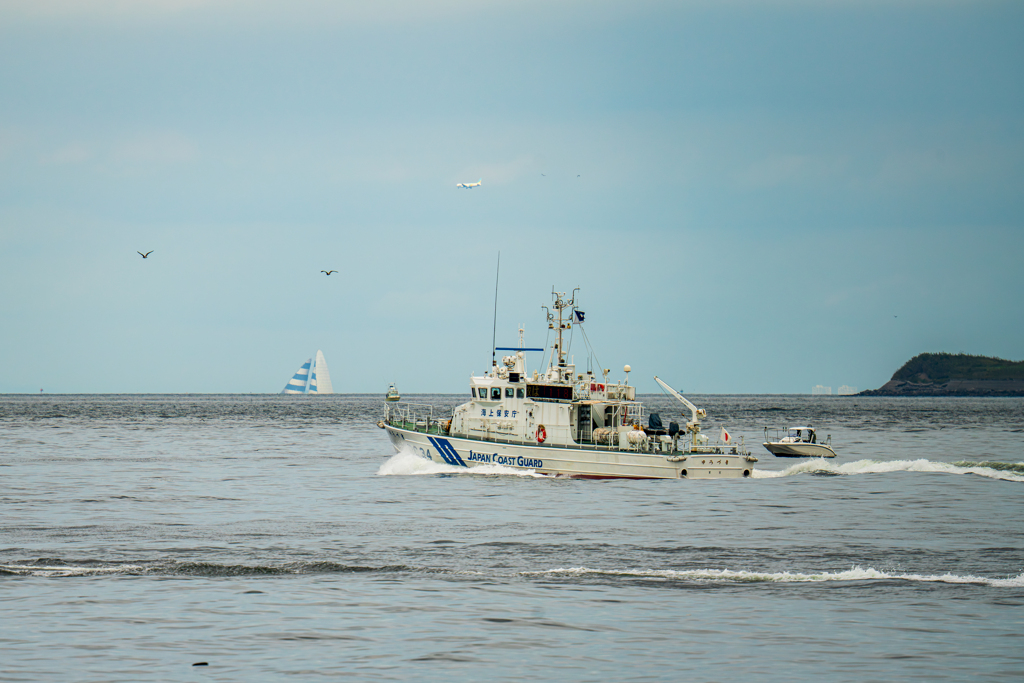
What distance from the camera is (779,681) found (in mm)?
13719

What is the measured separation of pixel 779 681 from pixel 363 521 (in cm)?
1849

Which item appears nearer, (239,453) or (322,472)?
(322,472)

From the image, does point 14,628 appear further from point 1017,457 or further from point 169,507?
point 1017,457

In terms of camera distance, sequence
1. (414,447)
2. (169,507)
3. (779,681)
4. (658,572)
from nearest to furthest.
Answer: (779,681)
(658,572)
(169,507)
(414,447)

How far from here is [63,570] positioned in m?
21.2

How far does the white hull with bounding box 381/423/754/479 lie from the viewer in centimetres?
4197

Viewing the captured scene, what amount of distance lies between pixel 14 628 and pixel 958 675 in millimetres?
15873

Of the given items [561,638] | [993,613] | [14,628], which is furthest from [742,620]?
[14,628]

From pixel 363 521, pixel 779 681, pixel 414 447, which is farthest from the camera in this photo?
pixel 414 447

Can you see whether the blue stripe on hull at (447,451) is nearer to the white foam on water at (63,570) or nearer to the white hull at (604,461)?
the white hull at (604,461)

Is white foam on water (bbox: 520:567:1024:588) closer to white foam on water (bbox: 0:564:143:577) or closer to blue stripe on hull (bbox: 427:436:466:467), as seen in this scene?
white foam on water (bbox: 0:564:143:577)

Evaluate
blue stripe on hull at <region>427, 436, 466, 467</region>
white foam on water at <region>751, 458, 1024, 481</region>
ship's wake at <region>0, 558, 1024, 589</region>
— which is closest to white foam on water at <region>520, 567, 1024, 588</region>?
ship's wake at <region>0, 558, 1024, 589</region>

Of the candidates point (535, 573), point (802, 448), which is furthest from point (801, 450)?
point (535, 573)

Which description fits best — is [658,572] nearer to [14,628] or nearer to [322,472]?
[14,628]
